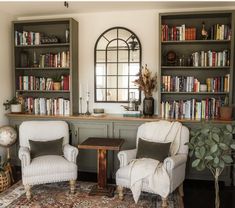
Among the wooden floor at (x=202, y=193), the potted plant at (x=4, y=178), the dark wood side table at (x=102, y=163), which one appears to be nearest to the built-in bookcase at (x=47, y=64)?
the dark wood side table at (x=102, y=163)

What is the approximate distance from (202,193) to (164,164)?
84 centimetres

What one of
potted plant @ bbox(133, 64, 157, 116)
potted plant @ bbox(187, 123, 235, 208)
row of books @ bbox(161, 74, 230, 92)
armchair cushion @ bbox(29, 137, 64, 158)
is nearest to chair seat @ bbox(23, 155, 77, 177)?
armchair cushion @ bbox(29, 137, 64, 158)

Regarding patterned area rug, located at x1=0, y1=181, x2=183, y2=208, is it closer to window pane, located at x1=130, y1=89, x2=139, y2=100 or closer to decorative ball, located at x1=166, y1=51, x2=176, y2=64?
window pane, located at x1=130, y1=89, x2=139, y2=100

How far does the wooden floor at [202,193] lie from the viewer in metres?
3.07

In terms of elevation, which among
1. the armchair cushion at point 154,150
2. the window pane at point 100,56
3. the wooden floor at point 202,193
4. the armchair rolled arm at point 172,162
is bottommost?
the wooden floor at point 202,193

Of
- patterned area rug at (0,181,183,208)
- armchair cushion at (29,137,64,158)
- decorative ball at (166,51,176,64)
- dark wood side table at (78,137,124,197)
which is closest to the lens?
patterned area rug at (0,181,183,208)

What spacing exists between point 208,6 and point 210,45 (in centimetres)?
55

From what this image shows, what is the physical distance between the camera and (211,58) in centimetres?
372

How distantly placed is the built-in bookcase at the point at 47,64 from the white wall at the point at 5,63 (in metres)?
0.11

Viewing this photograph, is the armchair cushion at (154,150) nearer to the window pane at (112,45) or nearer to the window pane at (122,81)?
the window pane at (122,81)

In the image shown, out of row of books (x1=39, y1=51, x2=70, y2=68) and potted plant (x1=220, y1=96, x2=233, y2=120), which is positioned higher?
row of books (x1=39, y1=51, x2=70, y2=68)

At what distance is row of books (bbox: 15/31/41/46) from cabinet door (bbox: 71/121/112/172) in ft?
4.75

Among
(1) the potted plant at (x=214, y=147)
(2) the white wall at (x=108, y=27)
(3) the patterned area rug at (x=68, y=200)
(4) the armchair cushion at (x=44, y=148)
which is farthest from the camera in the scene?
(2) the white wall at (x=108, y=27)

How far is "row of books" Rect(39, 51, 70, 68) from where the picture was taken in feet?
13.4
